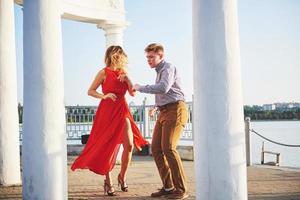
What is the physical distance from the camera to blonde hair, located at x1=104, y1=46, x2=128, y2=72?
583 cm

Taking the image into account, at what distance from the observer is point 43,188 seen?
178 inches

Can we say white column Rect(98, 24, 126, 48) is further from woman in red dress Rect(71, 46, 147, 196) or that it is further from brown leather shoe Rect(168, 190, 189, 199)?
brown leather shoe Rect(168, 190, 189, 199)

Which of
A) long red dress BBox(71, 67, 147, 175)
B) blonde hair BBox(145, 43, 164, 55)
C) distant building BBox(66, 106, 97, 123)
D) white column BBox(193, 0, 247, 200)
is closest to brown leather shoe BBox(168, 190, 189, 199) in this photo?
long red dress BBox(71, 67, 147, 175)

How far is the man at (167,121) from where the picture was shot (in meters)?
5.24

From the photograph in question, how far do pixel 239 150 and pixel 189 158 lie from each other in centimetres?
726

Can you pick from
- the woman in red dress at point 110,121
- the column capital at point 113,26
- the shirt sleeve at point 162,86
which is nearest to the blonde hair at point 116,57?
the woman in red dress at point 110,121

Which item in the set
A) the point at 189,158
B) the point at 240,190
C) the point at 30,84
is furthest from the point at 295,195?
the point at 189,158

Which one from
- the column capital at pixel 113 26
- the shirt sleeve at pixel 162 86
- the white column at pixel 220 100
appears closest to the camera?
the white column at pixel 220 100

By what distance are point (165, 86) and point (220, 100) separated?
136cm

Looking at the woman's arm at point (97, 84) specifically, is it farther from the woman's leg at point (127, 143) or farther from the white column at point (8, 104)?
the white column at point (8, 104)

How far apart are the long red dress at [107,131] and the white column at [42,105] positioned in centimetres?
113

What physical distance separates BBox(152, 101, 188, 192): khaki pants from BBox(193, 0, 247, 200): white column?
1302mm

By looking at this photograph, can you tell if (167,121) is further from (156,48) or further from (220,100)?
(220,100)

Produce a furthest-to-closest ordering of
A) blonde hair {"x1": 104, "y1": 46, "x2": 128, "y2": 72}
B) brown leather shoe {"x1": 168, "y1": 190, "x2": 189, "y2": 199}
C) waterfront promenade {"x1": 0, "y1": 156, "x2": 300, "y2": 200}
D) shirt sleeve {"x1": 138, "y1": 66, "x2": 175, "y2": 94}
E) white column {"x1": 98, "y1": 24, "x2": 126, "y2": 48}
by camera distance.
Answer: white column {"x1": 98, "y1": 24, "x2": 126, "y2": 48} → blonde hair {"x1": 104, "y1": 46, "x2": 128, "y2": 72} → waterfront promenade {"x1": 0, "y1": 156, "x2": 300, "y2": 200} → brown leather shoe {"x1": 168, "y1": 190, "x2": 189, "y2": 199} → shirt sleeve {"x1": 138, "y1": 66, "x2": 175, "y2": 94}
